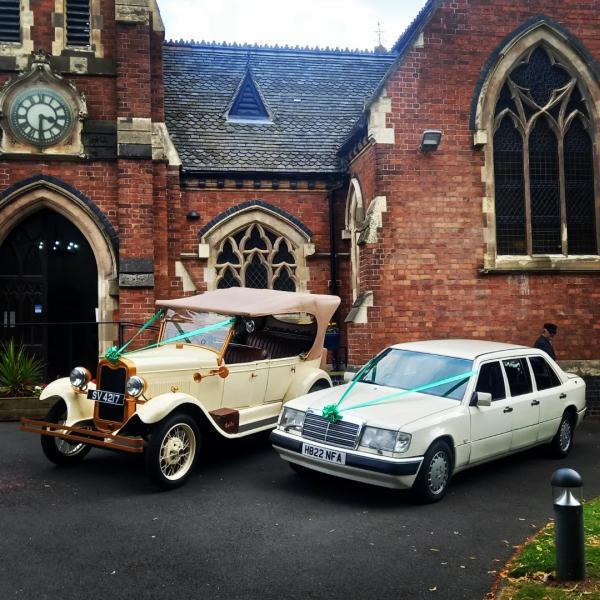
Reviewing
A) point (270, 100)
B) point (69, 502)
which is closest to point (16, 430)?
point (69, 502)

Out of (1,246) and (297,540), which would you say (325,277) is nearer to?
(1,246)

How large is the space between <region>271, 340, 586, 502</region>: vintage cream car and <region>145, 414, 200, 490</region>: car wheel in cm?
94

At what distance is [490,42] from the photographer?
39.9 feet

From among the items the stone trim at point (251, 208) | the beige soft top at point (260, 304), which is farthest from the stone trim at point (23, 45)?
the beige soft top at point (260, 304)

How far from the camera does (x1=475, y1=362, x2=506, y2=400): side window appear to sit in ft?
23.7

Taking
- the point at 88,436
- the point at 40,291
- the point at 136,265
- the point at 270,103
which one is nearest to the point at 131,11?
the point at 270,103

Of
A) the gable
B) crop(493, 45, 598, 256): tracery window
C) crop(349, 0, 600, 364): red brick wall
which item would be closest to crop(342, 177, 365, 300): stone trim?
crop(349, 0, 600, 364): red brick wall

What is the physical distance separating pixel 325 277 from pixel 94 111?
5869 mm

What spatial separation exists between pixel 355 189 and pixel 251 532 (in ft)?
29.6

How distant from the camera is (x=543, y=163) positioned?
41.2 ft

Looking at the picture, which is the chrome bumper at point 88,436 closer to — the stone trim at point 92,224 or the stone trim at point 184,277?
the stone trim at point 92,224

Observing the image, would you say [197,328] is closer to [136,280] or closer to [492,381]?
[492,381]

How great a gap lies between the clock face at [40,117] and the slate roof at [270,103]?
2.49 m

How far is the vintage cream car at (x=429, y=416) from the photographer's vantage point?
6191 millimetres
